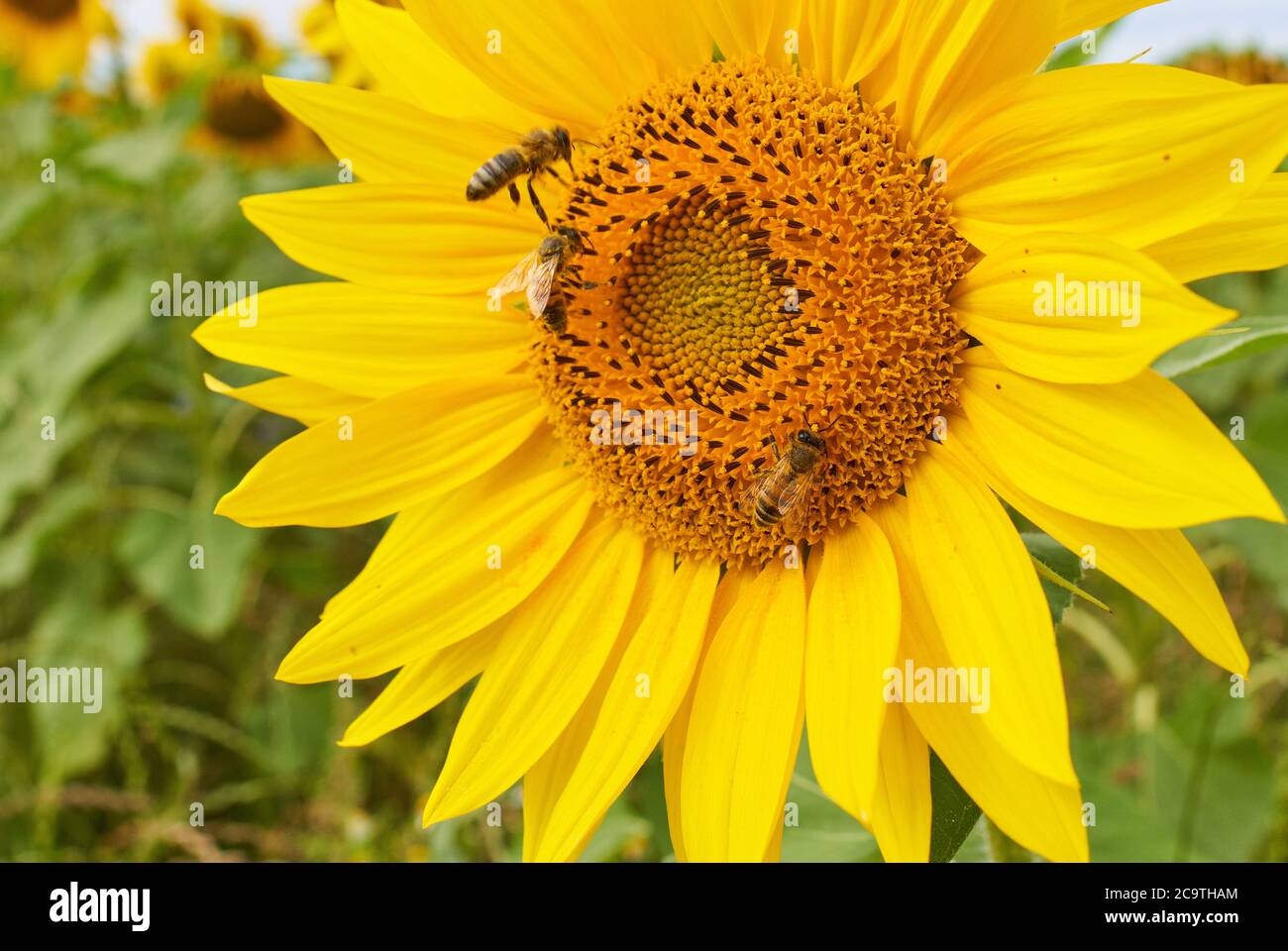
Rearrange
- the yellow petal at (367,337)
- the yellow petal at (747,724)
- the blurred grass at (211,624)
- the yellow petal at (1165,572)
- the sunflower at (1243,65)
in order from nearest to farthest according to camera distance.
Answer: the yellow petal at (1165,572) → the yellow petal at (747,724) → the yellow petal at (367,337) → the blurred grass at (211,624) → the sunflower at (1243,65)

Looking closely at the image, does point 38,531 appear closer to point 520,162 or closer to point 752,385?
point 520,162

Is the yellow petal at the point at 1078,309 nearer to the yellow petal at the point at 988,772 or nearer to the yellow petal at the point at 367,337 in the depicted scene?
the yellow petal at the point at 988,772

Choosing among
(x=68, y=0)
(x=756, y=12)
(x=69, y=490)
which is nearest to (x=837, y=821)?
(x=756, y=12)

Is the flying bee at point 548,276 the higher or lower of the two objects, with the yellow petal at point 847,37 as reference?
lower

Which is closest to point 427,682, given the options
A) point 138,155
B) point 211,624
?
point 211,624

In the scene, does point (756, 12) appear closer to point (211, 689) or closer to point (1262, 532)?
point (1262, 532)

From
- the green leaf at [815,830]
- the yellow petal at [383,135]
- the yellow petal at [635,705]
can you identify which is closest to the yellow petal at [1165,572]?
the yellow petal at [635,705]
